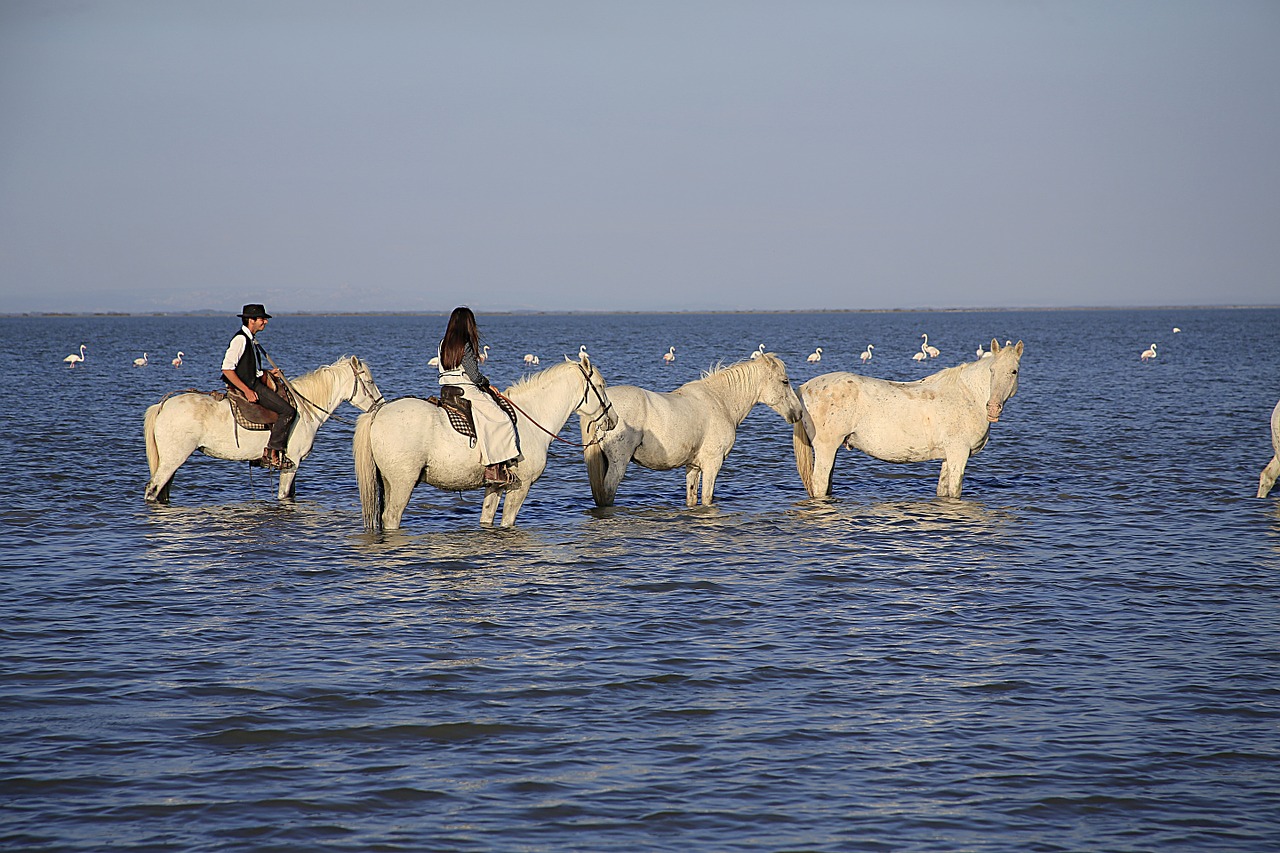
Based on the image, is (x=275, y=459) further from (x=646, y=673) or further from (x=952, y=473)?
(x=952, y=473)

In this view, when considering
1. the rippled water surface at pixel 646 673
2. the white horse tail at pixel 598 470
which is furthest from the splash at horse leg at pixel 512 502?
the white horse tail at pixel 598 470

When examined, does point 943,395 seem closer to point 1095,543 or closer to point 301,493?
point 1095,543

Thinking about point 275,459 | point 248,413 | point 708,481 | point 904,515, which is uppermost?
point 248,413

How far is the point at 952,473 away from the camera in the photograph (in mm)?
14734

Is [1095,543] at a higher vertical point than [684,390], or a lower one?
lower

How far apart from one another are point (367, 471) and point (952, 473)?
7.80 metres

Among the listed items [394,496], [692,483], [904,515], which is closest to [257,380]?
[394,496]

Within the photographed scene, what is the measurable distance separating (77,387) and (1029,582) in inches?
1473

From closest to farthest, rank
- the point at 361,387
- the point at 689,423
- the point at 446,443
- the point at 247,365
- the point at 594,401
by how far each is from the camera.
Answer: the point at 446,443
the point at 594,401
the point at 247,365
the point at 689,423
the point at 361,387

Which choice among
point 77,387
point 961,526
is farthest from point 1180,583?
point 77,387

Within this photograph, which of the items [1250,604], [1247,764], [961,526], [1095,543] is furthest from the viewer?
[961,526]

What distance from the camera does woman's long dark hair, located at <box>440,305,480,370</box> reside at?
453 inches

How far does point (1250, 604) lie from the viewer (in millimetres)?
9695

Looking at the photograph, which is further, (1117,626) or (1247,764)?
(1117,626)
